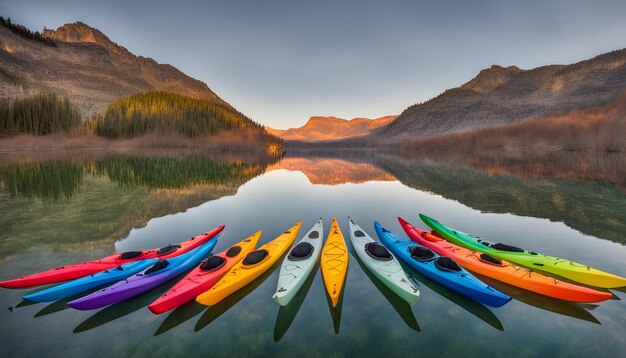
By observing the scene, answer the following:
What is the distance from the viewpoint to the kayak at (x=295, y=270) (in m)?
7.26

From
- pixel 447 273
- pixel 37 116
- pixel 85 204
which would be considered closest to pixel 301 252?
pixel 447 273

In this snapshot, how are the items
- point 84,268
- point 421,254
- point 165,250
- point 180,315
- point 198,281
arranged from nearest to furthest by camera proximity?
point 180,315, point 198,281, point 84,268, point 421,254, point 165,250

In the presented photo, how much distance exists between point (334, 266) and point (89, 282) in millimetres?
7527

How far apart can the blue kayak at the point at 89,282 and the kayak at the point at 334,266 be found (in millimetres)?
5968

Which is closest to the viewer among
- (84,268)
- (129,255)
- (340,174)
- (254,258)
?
(84,268)

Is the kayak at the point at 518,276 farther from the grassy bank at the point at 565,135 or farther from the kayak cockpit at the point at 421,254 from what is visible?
the grassy bank at the point at 565,135

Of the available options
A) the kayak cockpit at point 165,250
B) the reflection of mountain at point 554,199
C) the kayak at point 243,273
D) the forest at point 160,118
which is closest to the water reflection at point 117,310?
the kayak cockpit at point 165,250

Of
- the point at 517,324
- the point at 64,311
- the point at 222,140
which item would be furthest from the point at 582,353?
the point at 222,140

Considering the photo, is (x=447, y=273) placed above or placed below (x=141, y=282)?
above

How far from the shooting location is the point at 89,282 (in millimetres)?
8094

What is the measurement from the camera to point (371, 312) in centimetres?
748

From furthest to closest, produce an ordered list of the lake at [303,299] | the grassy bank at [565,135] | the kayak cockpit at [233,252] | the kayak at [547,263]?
the grassy bank at [565,135]
the kayak cockpit at [233,252]
the kayak at [547,263]
the lake at [303,299]

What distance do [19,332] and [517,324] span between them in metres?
12.4

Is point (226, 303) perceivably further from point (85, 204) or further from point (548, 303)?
point (85, 204)
